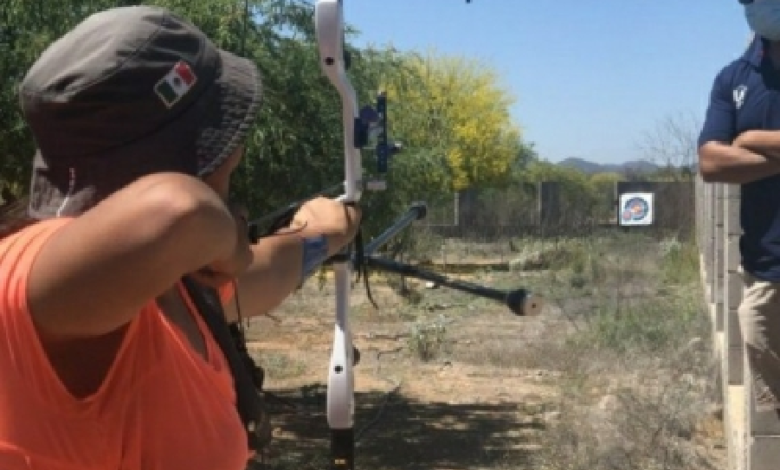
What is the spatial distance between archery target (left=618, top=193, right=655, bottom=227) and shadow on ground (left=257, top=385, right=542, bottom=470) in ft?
51.8

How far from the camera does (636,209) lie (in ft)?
85.5

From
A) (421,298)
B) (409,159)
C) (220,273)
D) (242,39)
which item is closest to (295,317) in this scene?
(421,298)

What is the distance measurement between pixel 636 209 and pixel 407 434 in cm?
1763

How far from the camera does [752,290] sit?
12.7ft

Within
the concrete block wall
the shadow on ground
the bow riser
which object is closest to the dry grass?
the shadow on ground

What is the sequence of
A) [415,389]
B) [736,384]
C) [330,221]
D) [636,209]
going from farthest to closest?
[636,209], [415,389], [736,384], [330,221]

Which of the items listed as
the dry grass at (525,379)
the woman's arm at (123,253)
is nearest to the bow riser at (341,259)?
the woman's arm at (123,253)

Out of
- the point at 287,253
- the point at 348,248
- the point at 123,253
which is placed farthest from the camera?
the point at 348,248

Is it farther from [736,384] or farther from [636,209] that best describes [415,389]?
[636,209]

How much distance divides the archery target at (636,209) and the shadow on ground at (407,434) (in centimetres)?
1577

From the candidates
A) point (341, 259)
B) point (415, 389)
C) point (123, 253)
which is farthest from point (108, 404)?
point (415, 389)

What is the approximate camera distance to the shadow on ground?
8.27m

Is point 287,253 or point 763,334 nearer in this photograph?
point 287,253

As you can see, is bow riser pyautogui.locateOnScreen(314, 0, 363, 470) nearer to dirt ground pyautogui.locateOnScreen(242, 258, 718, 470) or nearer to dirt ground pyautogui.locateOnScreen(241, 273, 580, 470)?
dirt ground pyautogui.locateOnScreen(241, 273, 580, 470)
